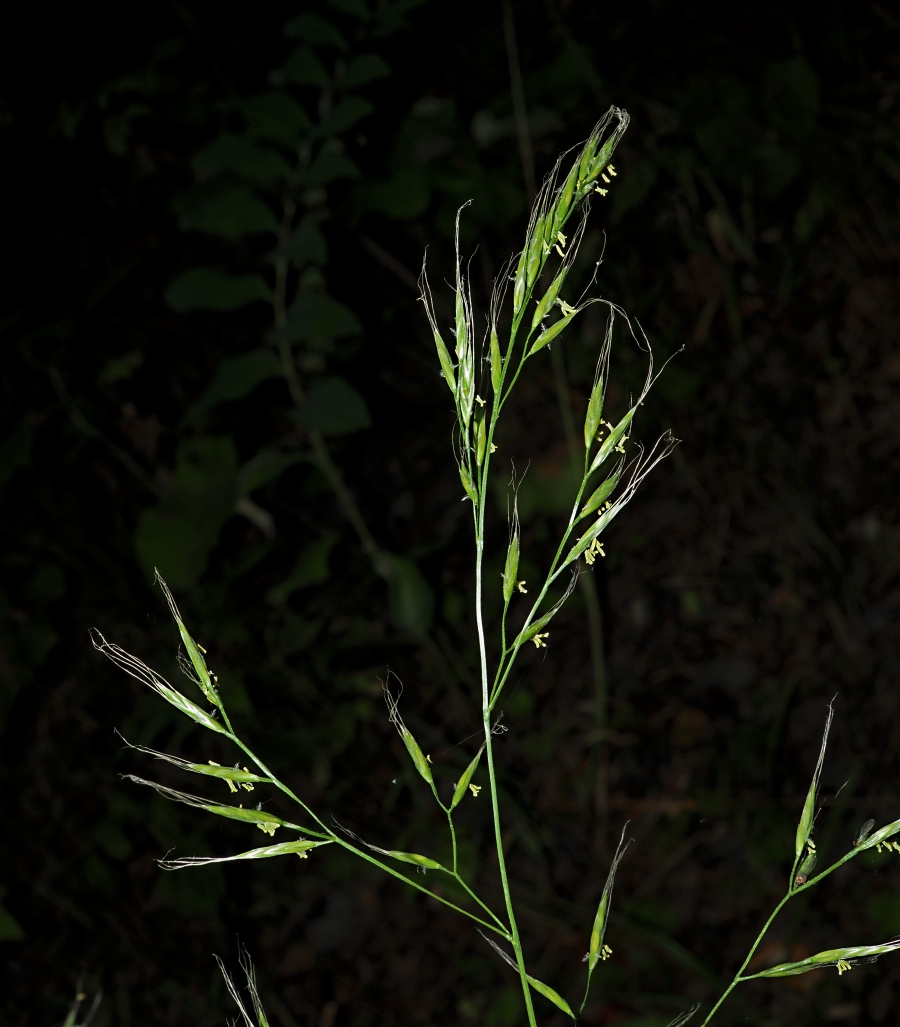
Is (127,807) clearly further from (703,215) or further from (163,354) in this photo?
(703,215)

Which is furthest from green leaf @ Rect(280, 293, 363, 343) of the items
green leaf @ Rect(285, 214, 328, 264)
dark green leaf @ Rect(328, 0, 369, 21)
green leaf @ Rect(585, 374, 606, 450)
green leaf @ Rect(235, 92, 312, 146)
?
green leaf @ Rect(585, 374, 606, 450)

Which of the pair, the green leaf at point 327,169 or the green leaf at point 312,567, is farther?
the green leaf at point 312,567

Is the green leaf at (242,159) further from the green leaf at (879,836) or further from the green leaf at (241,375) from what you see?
the green leaf at (879,836)

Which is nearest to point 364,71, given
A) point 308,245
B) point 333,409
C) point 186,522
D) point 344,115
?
point 344,115

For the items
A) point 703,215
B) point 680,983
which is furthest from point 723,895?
point 703,215

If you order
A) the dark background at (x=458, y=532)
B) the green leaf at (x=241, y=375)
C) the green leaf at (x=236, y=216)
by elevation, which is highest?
the green leaf at (x=236, y=216)

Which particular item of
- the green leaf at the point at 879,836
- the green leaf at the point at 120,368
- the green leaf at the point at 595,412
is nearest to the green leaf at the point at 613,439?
the green leaf at the point at 595,412
